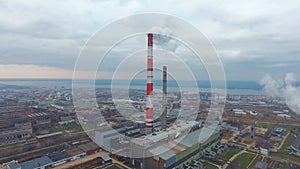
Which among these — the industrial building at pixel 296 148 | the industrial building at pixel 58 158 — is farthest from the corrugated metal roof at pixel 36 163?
the industrial building at pixel 296 148

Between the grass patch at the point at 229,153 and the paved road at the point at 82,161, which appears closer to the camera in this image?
the paved road at the point at 82,161

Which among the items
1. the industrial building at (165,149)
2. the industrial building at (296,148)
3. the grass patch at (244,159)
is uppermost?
the industrial building at (165,149)

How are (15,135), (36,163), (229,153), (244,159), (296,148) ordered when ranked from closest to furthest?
(36,163)
(244,159)
(229,153)
(296,148)
(15,135)

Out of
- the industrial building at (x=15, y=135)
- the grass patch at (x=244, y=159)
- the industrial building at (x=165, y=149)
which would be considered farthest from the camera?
the industrial building at (x=15, y=135)

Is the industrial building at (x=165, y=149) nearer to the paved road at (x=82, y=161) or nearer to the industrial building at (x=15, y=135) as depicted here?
the paved road at (x=82, y=161)

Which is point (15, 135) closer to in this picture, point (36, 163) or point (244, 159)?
point (36, 163)

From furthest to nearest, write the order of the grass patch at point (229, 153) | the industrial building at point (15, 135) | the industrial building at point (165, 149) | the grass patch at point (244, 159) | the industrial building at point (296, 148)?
the industrial building at point (15, 135) → the industrial building at point (296, 148) → the grass patch at point (229, 153) → the grass patch at point (244, 159) → the industrial building at point (165, 149)

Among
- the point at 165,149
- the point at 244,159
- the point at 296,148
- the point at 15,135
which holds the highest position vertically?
the point at 165,149

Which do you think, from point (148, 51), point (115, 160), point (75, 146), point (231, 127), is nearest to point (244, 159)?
point (231, 127)

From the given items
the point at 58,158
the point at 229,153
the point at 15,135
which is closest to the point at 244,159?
the point at 229,153

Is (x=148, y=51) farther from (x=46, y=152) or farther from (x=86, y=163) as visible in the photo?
(x=46, y=152)

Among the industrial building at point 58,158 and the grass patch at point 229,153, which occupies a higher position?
the industrial building at point 58,158

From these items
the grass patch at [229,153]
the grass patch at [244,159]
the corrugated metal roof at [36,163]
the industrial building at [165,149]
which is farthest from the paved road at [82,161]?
the grass patch at [244,159]
